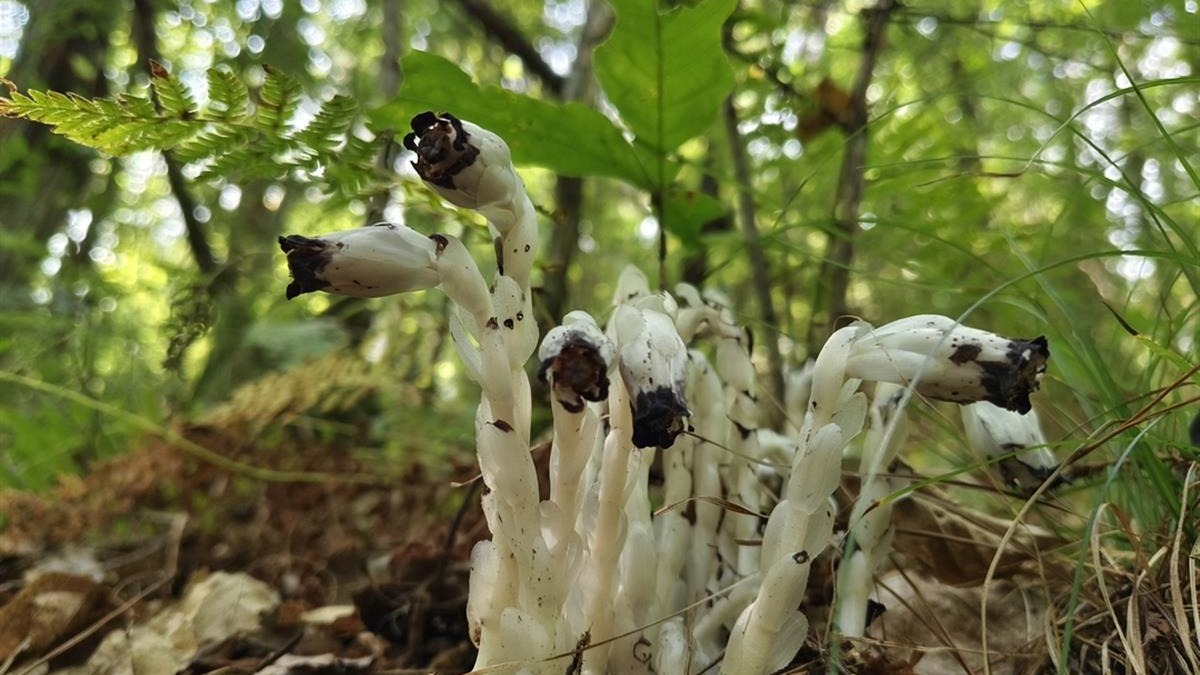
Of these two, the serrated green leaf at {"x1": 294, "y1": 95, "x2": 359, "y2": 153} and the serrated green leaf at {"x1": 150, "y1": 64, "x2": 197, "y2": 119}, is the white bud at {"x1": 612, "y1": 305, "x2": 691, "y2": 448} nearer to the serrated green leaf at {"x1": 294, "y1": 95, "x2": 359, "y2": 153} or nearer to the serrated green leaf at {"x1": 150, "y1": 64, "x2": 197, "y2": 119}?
the serrated green leaf at {"x1": 294, "y1": 95, "x2": 359, "y2": 153}

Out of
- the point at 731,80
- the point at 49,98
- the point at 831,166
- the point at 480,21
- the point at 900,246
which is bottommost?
the point at 49,98

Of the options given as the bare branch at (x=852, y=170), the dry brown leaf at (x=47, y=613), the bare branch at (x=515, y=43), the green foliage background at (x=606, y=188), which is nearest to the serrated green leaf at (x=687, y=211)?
the green foliage background at (x=606, y=188)

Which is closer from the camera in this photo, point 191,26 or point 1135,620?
point 1135,620

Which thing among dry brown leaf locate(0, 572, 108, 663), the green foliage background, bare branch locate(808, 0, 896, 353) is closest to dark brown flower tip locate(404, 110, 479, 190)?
the green foliage background

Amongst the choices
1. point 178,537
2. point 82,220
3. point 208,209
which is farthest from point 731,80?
point 82,220

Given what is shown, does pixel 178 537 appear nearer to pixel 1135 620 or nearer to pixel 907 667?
pixel 907 667

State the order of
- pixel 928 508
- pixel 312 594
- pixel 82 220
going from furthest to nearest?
pixel 82 220, pixel 312 594, pixel 928 508
